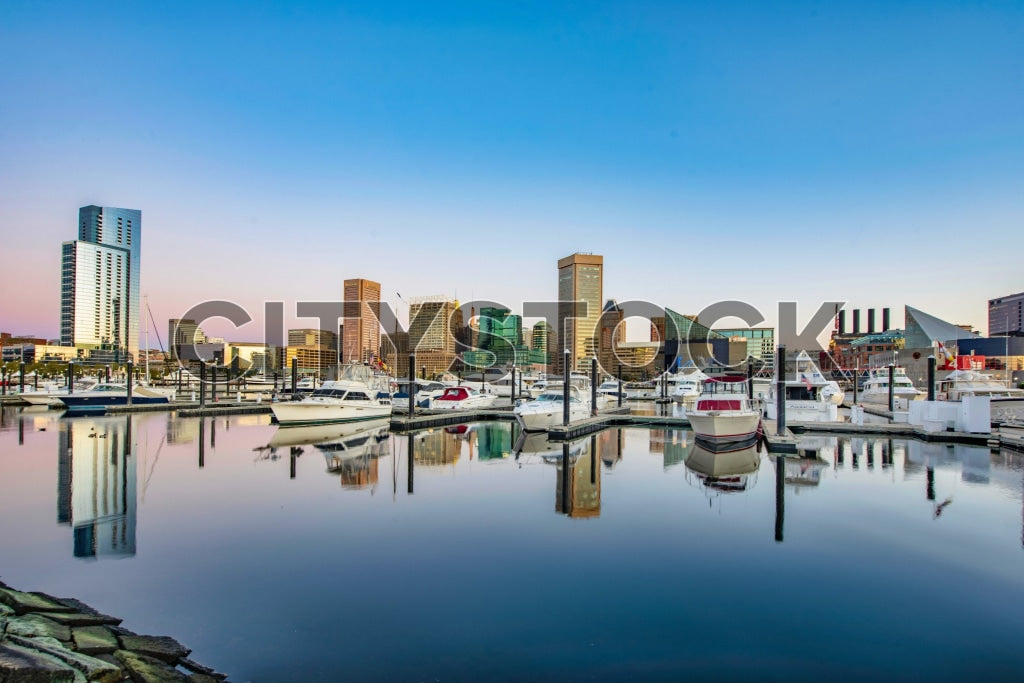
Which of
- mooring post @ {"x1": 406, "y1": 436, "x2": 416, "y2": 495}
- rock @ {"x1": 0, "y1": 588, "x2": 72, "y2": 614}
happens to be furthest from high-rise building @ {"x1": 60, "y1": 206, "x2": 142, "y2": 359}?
rock @ {"x1": 0, "y1": 588, "x2": 72, "y2": 614}

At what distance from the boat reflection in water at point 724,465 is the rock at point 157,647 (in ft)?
46.7

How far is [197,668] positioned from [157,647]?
0.72 m

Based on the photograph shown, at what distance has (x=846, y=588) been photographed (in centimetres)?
962

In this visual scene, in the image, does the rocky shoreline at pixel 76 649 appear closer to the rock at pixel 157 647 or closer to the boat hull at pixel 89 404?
the rock at pixel 157 647

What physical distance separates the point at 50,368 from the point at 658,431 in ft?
336

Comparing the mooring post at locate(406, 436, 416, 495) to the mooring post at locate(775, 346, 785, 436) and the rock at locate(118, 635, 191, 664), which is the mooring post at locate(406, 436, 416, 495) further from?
the mooring post at locate(775, 346, 785, 436)

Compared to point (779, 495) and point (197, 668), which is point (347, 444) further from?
point (197, 668)

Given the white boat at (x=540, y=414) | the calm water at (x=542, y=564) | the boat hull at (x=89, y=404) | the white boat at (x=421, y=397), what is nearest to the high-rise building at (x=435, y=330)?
the white boat at (x=421, y=397)

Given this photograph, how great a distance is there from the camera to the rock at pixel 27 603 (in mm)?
7652

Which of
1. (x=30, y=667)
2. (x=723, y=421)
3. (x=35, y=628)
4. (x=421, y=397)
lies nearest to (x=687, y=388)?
(x=421, y=397)

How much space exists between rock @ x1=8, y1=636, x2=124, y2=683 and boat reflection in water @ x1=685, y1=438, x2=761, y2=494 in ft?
49.6

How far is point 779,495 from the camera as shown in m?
16.8

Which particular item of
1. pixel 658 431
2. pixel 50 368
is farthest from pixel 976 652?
pixel 50 368

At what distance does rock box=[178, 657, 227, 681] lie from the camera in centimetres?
679
